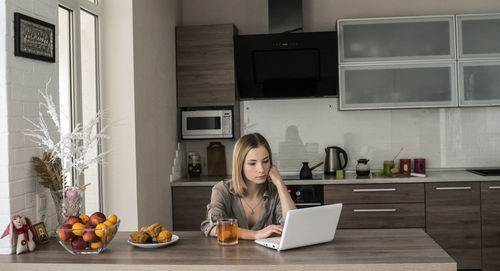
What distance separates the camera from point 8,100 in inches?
94.9

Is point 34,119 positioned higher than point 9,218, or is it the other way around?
point 34,119

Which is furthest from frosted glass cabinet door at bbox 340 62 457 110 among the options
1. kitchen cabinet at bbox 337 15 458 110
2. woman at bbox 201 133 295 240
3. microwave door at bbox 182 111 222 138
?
woman at bbox 201 133 295 240

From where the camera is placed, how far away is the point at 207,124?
5102mm

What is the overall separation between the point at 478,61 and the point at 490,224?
55.3 inches

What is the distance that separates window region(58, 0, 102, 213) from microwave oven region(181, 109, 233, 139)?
4.58 ft

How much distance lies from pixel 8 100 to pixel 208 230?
1.08 m

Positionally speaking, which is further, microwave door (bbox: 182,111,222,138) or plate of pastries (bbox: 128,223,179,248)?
microwave door (bbox: 182,111,222,138)

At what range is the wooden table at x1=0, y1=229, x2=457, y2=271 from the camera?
2.04 m

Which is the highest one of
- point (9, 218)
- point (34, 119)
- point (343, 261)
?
point (34, 119)

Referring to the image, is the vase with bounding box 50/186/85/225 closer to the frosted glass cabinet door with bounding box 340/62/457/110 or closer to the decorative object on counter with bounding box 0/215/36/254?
the decorative object on counter with bounding box 0/215/36/254

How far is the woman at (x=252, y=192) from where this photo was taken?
111 inches

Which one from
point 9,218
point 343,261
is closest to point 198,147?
point 9,218

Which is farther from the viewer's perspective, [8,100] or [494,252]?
[494,252]

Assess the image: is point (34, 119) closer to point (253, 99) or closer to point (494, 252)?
point (253, 99)
